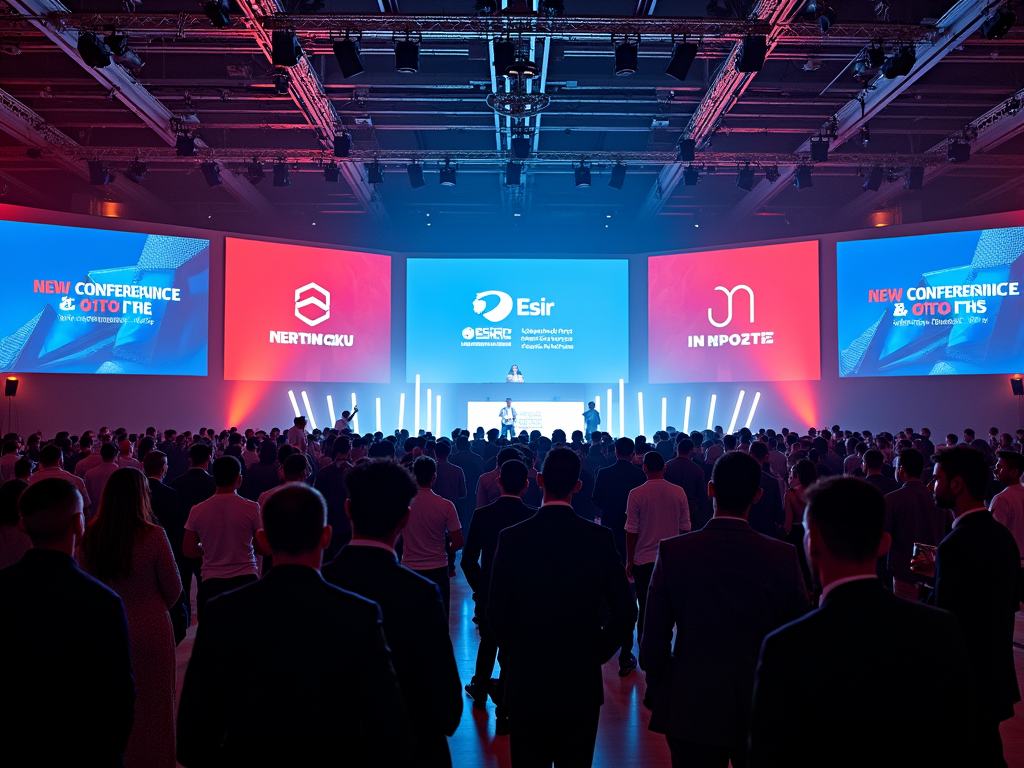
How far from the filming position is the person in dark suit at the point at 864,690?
161 centimetres

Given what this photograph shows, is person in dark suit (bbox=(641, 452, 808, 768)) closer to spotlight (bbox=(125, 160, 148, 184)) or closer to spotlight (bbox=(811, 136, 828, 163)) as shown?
spotlight (bbox=(811, 136, 828, 163))

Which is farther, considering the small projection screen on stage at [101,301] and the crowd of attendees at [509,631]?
the small projection screen on stage at [101,301]

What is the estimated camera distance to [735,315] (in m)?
18.4

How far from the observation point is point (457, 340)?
1898 centimetres

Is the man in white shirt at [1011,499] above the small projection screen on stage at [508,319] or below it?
below

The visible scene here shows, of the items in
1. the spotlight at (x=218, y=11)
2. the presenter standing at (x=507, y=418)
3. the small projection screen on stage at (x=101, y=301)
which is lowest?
the presenter standing at (x=507, y=418)

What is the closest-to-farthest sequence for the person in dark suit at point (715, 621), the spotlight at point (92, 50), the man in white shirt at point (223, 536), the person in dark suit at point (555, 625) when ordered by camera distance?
1. the person in dark suit at point (715, 621)
2. the person in dark suit at point (555, 625)
3. the man in white shirt at point (223, 536)
4. the spotlight at point (92, 50)

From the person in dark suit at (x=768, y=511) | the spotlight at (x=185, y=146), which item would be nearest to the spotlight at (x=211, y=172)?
the spotlight at (x=185, y=146)

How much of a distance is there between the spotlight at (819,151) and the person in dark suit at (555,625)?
1302cm

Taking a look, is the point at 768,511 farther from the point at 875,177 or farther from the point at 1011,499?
the point at 875,177

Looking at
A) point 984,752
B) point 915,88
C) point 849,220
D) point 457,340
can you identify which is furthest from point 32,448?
point 849,220

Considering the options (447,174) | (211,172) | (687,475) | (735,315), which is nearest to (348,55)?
(447,174)

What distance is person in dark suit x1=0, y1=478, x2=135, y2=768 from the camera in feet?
7.27

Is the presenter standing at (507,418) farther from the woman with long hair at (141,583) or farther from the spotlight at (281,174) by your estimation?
the woman with long hair at (141,583)
